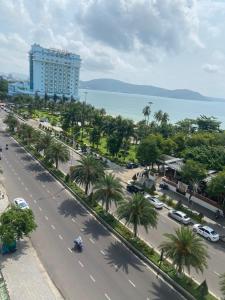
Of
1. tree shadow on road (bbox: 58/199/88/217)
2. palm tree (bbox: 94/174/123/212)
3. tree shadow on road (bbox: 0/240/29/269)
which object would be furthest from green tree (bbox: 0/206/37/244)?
palm tree (bbox: 94/174/123/212)

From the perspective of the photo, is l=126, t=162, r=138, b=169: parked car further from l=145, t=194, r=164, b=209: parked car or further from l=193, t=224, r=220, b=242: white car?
l=193, t=224, r=220, b=242: white car

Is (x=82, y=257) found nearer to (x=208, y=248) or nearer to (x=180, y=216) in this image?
(x=208, y=248)

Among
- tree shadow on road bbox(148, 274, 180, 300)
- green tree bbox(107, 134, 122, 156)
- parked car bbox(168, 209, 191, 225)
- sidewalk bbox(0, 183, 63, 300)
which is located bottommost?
parked car bbox(168, 209, 191, 225)

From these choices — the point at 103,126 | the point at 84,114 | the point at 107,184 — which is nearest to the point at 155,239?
the point at 107,184

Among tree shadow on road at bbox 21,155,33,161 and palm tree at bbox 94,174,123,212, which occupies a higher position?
palm tree at bbox 94,174,123,212

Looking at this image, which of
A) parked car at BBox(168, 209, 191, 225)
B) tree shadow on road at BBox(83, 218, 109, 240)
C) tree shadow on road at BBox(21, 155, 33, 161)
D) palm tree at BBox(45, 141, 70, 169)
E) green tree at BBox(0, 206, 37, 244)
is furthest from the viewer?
tree shadow on road at BBox(21, 155, 33, 161)

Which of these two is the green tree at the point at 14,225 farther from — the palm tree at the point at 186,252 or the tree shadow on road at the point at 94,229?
the palm tree at the point at 186,252

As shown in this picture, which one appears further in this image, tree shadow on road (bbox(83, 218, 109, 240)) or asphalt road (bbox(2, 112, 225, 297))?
tree shadow on road (bbox(83, 218, 109, 240))
